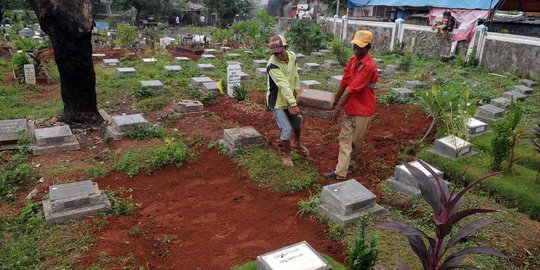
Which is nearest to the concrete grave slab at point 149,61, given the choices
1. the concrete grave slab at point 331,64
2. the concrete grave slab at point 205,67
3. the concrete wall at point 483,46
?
the concrete grave slab at point 205,67

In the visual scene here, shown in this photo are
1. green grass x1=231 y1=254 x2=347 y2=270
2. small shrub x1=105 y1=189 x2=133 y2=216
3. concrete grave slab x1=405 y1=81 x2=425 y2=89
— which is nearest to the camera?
green grass x1=231 y1=254 x2=347 y2=270

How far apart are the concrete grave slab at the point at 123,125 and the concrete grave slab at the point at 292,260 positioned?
378 cm

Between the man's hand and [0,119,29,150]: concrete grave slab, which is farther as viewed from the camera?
[0,119,29,150]: concrete grave slab

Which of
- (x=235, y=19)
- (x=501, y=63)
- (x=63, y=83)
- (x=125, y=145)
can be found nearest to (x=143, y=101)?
(x=63, y=83)

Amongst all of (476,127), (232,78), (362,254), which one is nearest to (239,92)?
(232,78)

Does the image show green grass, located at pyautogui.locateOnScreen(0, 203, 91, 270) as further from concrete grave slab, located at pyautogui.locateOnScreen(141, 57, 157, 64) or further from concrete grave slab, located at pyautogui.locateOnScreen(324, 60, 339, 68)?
concrete grave slab, located at pyautogui.locateOnScreen(324, 60, 339, 68)

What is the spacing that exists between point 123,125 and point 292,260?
3954mm

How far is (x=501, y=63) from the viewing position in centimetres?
1106

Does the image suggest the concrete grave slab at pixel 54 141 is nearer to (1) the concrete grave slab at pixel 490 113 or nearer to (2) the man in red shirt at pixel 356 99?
(2) the man in red shirt at pixel 356 99

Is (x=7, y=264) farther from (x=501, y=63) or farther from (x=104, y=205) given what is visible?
(x=501, y=63)

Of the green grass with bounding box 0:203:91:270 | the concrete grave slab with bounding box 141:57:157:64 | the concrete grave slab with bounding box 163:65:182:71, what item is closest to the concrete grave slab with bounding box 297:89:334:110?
the green grass with bounding box 0:203:91:270

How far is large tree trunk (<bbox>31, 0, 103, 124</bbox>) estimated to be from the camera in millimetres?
5504

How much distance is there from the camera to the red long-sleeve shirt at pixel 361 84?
414 centimetres

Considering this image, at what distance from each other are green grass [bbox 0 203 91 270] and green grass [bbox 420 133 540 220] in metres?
3.92
